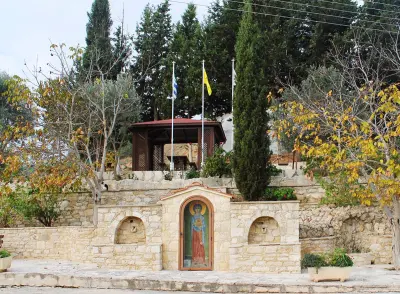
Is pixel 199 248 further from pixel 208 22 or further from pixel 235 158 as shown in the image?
pixel 208 22

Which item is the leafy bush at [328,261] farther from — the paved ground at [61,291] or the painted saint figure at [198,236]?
the paved ground at [61,291]

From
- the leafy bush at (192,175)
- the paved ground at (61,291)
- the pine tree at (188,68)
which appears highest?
the pine tree at (188,68)

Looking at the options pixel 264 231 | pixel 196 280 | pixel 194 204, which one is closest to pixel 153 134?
pixel 194 204

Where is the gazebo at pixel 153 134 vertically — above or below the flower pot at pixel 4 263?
above

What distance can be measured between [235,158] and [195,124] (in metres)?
6.08

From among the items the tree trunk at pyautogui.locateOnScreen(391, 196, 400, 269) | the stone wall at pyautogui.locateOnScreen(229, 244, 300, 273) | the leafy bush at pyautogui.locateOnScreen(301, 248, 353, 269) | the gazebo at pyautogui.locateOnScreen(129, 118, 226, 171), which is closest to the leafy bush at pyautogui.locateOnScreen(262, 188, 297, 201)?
the stone wall at pyautogui.locateOnScreen(229, 244, 300, 273)

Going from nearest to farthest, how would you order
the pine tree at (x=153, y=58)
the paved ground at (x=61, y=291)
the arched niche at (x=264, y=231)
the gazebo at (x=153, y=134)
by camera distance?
the paved ground at (x=61, y=291)
the arched niche at (x=264, y=231)
the gazebo at (x=153, y=134)
the pine tree at (x=153, y=58)

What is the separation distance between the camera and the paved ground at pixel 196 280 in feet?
43.8

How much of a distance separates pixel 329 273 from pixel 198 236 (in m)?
4.48

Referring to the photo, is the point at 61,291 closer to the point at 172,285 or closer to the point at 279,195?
the point at 172,285

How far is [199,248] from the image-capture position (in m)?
16.7

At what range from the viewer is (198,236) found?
16.8 m

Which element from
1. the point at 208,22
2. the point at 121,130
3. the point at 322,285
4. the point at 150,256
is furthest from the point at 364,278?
the point at 208,22

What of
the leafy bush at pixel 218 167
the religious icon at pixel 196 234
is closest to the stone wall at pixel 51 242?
the religious icon at pixel 196 234
